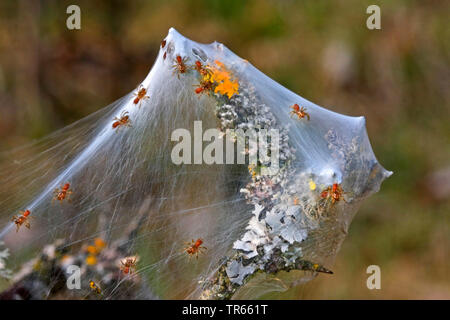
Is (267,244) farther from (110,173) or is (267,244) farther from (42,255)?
(42,255)

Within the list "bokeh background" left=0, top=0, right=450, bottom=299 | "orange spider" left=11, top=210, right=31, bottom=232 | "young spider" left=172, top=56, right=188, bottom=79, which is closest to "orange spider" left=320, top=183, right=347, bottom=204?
"young spider" left=172, top=56, right=188, bottom=79

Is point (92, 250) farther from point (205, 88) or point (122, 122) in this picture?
point (205, 88)

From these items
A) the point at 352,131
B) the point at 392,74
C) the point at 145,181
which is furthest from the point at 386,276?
the point at 145,181

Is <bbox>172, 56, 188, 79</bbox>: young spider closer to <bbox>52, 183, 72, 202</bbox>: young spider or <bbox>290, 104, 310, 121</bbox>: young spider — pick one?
<bbox>290, 104, 310, 121</bbox>: young spider

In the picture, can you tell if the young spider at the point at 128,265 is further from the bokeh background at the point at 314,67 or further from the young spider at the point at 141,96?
the bokeh background at the point at 314,67

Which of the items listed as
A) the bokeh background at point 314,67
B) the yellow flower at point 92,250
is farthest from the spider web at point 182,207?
the bokeh background at point 314,67

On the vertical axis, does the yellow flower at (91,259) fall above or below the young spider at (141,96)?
below
